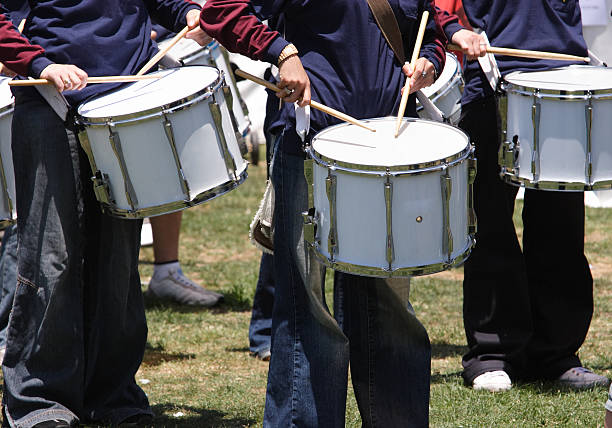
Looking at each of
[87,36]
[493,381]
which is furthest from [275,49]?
[493,381]

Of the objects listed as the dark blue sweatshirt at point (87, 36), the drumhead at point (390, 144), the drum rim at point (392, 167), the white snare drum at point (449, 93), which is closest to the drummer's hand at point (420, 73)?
the drumhead at point (390, 144)

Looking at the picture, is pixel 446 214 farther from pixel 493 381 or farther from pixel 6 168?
pixel 6 168

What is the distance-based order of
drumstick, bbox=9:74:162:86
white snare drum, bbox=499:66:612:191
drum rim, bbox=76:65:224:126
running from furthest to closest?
white snare drum, bbox=499:66:612:191 < drumstick, bbox=9:74:162:86 < drum rim, bbox=76:65:224:126

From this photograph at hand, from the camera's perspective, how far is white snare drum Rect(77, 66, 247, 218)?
10.1 feet

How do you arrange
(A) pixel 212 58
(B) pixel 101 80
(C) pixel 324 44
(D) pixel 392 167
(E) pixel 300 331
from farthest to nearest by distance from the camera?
(A) pixel 212 58, (B) pixel 101 80, (E) pixel 300 331, (C) pixel 324 44, (D) pixel 392 167

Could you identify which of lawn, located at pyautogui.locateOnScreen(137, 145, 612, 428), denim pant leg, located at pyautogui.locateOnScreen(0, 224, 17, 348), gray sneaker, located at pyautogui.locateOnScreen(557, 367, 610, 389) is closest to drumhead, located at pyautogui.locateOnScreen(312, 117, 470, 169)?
lawn, located at pyautogui.locateOnScreen(137, 145, 612, 428)

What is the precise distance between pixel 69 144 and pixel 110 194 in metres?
0.29

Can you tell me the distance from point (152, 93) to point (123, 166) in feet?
0.91

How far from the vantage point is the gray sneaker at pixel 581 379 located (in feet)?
13.0

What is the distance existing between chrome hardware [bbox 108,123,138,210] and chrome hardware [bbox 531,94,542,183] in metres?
1.42

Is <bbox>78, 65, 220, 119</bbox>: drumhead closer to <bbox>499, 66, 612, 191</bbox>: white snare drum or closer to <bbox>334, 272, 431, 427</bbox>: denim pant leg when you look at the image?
<bbox>334, 272, 431, 427</bbox>: denim pant leg

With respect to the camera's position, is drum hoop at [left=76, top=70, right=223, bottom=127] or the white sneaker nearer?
drum hoop at [left=76, top=70, right=223, bottom=127]

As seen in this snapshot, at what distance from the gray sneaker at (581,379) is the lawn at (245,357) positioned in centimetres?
6

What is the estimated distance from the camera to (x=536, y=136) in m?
3.48
